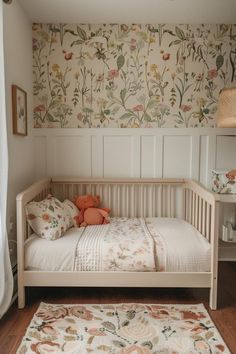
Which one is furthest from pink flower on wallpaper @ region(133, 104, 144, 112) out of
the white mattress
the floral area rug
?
the floral area rug

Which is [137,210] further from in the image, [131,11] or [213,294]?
[131,11]

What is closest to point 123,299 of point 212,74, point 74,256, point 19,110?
point 74,256

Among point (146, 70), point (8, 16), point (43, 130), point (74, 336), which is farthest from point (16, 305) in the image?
point (146, 70)

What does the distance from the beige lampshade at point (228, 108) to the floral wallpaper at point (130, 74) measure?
0.40 m

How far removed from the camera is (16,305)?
77.6 inches

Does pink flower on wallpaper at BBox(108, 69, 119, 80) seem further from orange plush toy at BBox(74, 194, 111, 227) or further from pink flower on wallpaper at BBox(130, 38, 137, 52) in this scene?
orange plush toy at BBox(74, 194, 111, 227)

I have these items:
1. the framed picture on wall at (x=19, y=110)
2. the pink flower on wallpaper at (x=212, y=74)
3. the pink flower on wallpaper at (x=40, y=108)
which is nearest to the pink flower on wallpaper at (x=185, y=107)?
the pink flower on wallpaper at (x=212, y=74)

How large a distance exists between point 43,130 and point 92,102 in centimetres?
49

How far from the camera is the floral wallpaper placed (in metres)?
2.66

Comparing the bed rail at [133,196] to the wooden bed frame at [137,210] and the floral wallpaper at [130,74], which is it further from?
the floral wallpaper at [130,74]

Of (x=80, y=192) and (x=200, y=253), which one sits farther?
(x=80, y=192)

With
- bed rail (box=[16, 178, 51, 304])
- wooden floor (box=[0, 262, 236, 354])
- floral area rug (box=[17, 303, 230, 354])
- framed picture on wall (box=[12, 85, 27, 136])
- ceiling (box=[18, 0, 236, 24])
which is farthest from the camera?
ceiling (box=[18, 0, 236, 24])

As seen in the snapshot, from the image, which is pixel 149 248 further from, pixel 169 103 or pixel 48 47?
pixel 48 47

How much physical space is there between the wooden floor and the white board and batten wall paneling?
3.21 feet
